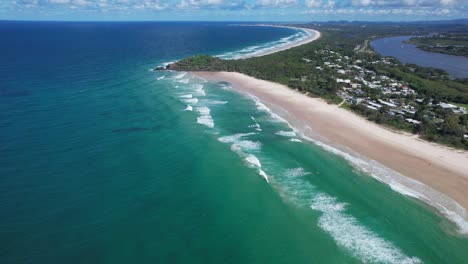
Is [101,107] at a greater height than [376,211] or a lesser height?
greater

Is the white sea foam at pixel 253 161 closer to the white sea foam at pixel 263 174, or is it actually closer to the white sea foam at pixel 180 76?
the white sea foam at pixel 263 174

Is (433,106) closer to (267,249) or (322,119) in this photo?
(322,119)

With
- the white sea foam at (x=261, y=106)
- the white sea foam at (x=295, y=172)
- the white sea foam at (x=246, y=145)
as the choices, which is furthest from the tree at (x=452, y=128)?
the white sea foam at (x=246, y=145)

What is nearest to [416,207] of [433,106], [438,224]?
[438,224]

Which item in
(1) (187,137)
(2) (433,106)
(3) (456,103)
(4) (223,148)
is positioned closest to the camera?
(4) (223,148)

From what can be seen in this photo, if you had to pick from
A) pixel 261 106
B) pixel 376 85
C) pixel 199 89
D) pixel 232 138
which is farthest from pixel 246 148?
pixel 376 85

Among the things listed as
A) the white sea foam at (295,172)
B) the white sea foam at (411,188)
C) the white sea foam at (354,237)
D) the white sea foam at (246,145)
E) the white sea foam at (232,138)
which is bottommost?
the white sea foam at (354,237)
